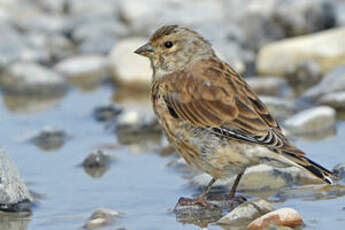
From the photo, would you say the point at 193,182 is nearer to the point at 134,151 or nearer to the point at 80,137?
the point at 134,151

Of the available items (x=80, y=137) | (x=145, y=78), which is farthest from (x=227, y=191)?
(x=145, y=78)

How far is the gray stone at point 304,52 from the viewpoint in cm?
858

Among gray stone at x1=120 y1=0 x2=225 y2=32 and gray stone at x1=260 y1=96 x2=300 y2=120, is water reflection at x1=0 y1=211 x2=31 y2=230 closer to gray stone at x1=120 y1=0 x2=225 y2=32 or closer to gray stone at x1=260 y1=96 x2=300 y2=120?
gray stone at x1=260 y1=96 x2=300 y2=120

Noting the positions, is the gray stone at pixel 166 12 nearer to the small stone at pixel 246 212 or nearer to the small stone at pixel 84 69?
the small stone at pixel 84 69

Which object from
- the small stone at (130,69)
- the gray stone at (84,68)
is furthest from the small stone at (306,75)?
the gray stone at (84,68)

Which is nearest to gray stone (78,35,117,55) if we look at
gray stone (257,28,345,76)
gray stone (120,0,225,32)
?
gray stone (120,0,225,32)

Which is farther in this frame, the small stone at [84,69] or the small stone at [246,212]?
the small stone at [84,69]

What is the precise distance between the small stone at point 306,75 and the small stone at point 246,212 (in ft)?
12.3

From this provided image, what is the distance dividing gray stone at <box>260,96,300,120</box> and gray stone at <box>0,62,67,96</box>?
8.17 feet

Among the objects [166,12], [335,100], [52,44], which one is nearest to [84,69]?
[52,44]

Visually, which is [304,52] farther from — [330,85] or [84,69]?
[84,69]

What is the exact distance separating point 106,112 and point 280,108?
1.60 m

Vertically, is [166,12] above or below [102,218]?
above

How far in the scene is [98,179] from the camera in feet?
19.3
